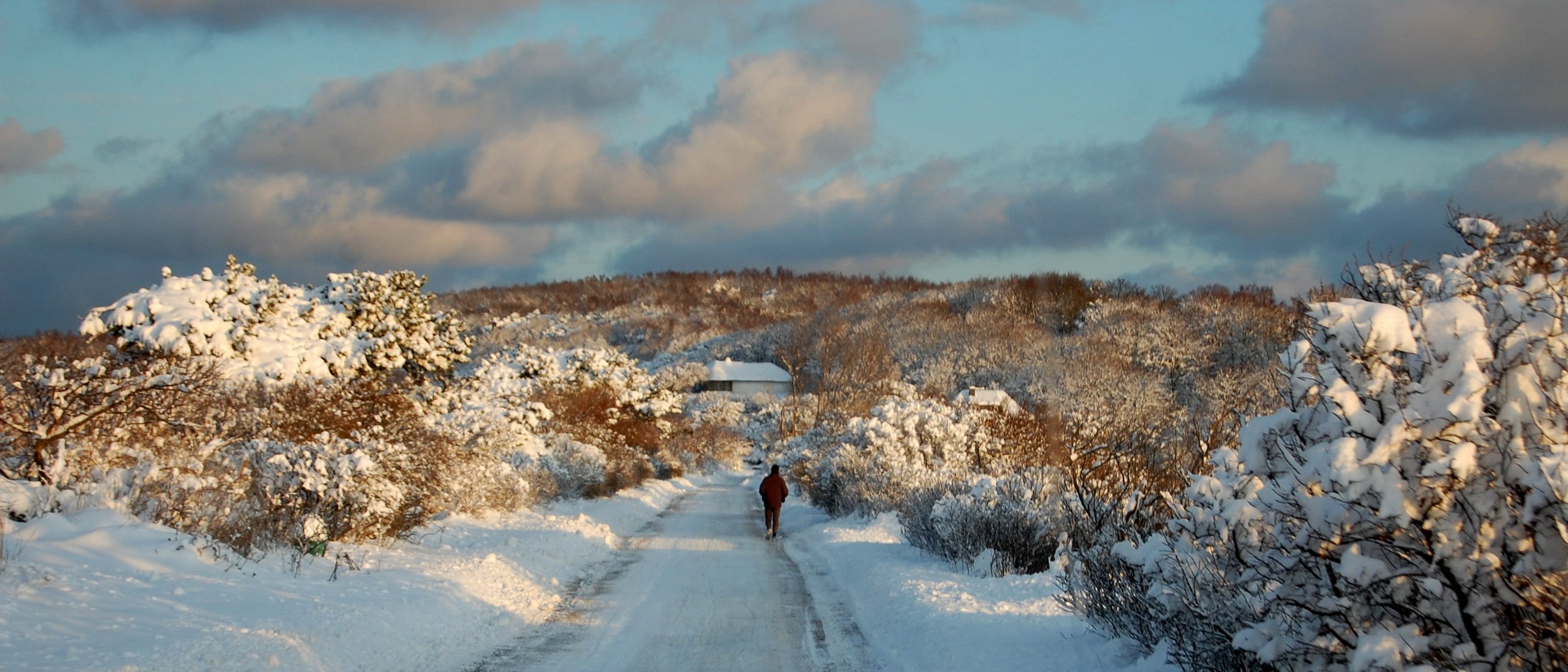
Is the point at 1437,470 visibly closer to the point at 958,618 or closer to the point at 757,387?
the point at 958,618

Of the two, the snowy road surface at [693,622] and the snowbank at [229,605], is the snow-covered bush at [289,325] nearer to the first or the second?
the snowbank at [229,605]

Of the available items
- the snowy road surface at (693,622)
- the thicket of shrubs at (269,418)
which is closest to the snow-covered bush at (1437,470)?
the snowy road surface at (693,622)

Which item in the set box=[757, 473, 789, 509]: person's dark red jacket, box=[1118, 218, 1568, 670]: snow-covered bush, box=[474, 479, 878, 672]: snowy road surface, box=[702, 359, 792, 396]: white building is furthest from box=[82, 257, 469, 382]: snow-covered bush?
box=[702, 359, 792, 396]: white building

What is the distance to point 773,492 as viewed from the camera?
21.3m

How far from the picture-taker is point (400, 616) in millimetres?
9641

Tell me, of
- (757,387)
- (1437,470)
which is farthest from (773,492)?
(757,387)

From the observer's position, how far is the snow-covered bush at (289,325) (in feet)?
54.2

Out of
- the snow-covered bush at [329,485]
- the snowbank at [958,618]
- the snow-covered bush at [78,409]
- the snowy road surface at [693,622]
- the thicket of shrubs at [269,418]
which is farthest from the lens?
the snow-covered bush at [329,485]

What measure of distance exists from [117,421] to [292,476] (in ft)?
7.41

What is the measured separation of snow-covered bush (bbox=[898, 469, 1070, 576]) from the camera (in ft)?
42.9

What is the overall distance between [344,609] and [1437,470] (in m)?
8.68

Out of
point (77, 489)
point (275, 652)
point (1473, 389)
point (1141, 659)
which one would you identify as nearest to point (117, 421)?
point (77, 489)

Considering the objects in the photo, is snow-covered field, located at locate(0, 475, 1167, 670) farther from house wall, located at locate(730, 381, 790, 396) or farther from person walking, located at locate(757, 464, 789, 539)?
house wall, located at locate(730, 381, 790, 396)

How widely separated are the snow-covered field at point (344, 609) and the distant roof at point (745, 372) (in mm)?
83951
